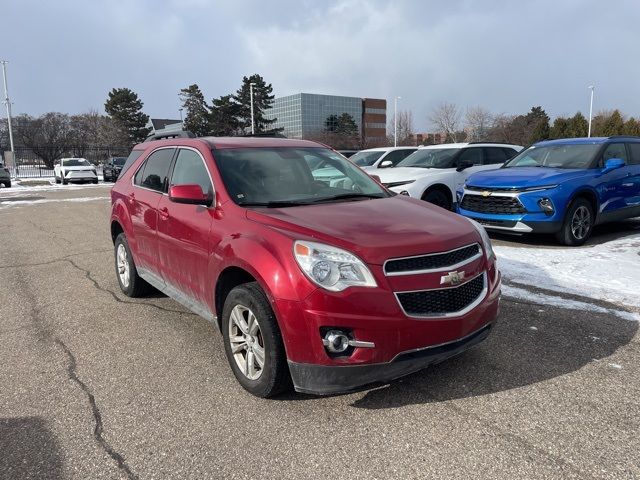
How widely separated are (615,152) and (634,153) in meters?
0.70

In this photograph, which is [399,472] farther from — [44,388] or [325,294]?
[44,388]

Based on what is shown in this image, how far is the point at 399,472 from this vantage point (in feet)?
8.54

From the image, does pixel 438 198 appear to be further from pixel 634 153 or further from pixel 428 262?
pixel 428 262

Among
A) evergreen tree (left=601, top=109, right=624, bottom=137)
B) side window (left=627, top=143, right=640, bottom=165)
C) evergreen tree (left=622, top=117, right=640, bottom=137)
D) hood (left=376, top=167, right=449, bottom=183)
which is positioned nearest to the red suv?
hood (left=376, top=167, right=449, bottom=183)

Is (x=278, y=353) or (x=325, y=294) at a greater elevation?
(x=325, y=294)

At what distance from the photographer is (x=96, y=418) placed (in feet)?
10.5

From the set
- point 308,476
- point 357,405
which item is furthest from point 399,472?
point 357,405

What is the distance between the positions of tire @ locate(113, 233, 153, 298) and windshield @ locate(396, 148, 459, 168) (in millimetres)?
7345

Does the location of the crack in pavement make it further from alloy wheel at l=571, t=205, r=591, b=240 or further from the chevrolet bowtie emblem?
alloy wheel at l=571, t=205, r=591, b=240

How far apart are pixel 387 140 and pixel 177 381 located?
222 ft

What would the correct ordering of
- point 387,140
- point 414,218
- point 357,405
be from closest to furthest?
point 357,405 < point 414,218 < point 387,140

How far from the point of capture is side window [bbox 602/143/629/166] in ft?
28.6

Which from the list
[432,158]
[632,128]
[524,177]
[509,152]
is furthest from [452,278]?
[632,128]

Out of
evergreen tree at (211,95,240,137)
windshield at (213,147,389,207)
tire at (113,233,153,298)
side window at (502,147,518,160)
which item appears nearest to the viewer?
windshield at (213,147,389,207)
